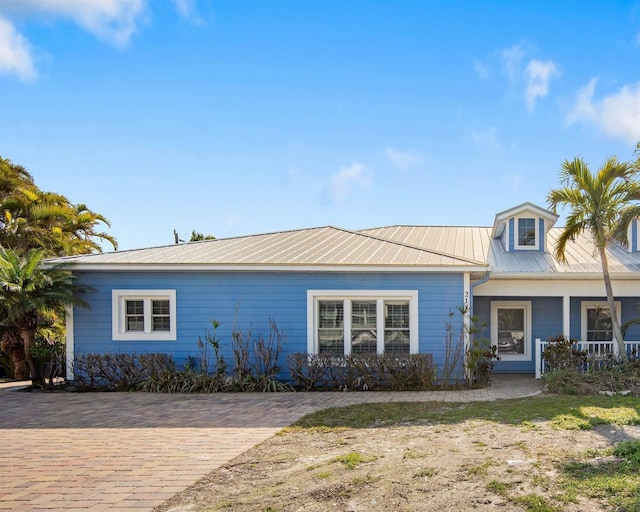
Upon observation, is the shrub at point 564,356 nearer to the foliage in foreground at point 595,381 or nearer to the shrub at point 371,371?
the foliage in foreground at point 595,381

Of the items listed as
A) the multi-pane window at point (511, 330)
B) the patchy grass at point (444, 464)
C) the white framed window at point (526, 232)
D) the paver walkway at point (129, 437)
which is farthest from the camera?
the white framed window at point (526, 232)

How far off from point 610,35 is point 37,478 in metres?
15.0

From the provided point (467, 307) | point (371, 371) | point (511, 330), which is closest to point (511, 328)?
point (511, 330)

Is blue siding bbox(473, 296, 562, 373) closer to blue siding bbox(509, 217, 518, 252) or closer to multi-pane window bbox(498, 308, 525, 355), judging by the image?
multi-pane window bbox(498, 308, 525, 355)

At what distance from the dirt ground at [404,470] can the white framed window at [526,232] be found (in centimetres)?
885

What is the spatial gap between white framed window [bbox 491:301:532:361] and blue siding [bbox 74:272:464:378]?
12.5ft

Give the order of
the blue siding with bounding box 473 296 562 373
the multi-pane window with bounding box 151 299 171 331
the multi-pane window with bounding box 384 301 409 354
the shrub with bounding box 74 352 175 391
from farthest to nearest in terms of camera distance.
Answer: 1. the blue siding with bounding box 473 296 562 373
2. the multi-pane window with bounding box 151 299 171 331
3. the multi-pane window with bounding box 384 301 409 354
4. the shrub with bounding box 74 352 175 391

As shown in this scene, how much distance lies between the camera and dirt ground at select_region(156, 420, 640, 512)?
4492 millimetres

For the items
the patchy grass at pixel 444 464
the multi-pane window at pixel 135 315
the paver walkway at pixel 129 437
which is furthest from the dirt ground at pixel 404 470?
the multi-pane window at pixel 135 315

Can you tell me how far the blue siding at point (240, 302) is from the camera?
11.7 m

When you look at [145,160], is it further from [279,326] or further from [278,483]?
[278,483]

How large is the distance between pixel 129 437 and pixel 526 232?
1270 cm

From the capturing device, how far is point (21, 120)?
41.9 ft

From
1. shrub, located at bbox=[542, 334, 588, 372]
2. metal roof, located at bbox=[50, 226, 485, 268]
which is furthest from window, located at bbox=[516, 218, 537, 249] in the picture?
shrub, located at bbox=[542, 334, 588, 372]
